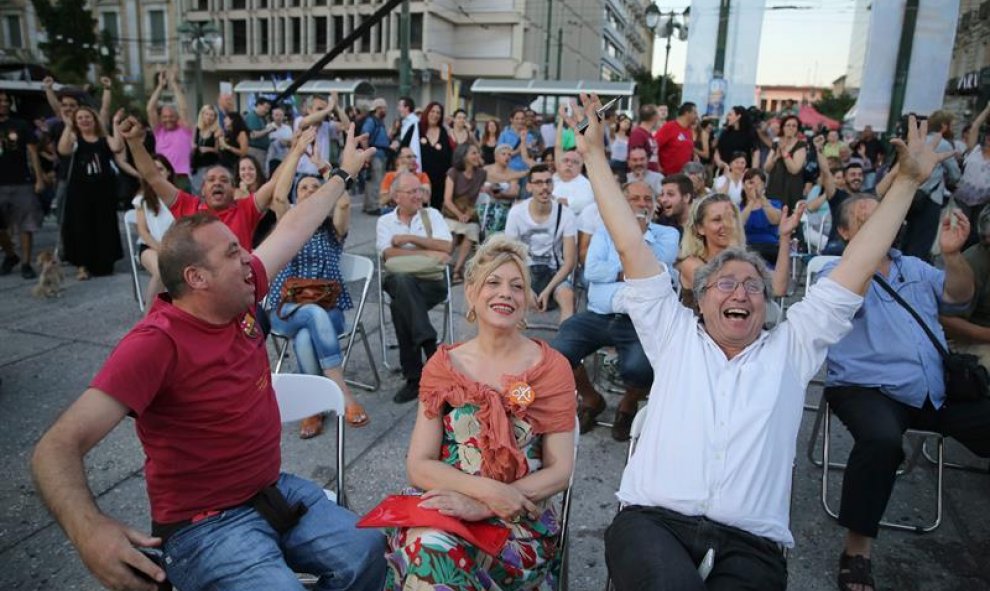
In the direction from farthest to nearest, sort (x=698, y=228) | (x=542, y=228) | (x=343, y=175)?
1. (x=542, y=228)
2. (x=698, y=228)
3. (x=343, y=175)

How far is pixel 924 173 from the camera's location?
2.26 metres

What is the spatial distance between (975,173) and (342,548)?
22.2 feet

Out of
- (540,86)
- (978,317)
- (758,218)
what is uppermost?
(540,86)

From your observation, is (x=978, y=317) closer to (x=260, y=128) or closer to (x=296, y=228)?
(x=296, y=228)

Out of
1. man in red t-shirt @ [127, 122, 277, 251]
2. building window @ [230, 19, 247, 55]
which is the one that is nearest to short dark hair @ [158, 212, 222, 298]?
man in red t-shirt @ [127, 122, 277, 251]

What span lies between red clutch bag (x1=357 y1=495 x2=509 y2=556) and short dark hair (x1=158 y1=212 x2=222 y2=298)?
2.95 ft

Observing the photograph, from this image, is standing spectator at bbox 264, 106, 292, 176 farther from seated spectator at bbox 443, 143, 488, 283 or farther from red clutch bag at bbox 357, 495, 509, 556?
red clutch bag at bbox 357, 495, 509, 556

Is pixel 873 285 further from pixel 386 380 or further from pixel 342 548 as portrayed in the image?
pixel 386 380

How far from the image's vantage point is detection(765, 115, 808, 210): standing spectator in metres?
7.64

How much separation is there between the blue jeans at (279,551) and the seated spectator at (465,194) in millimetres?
5383

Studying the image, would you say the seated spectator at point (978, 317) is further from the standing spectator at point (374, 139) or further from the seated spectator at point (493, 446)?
the standing spectator at point (374, 139)

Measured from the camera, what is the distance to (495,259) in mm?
2383

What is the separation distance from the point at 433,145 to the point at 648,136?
286 cm

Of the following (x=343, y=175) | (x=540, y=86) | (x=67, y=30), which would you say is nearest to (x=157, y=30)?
(x=67, y=30)
